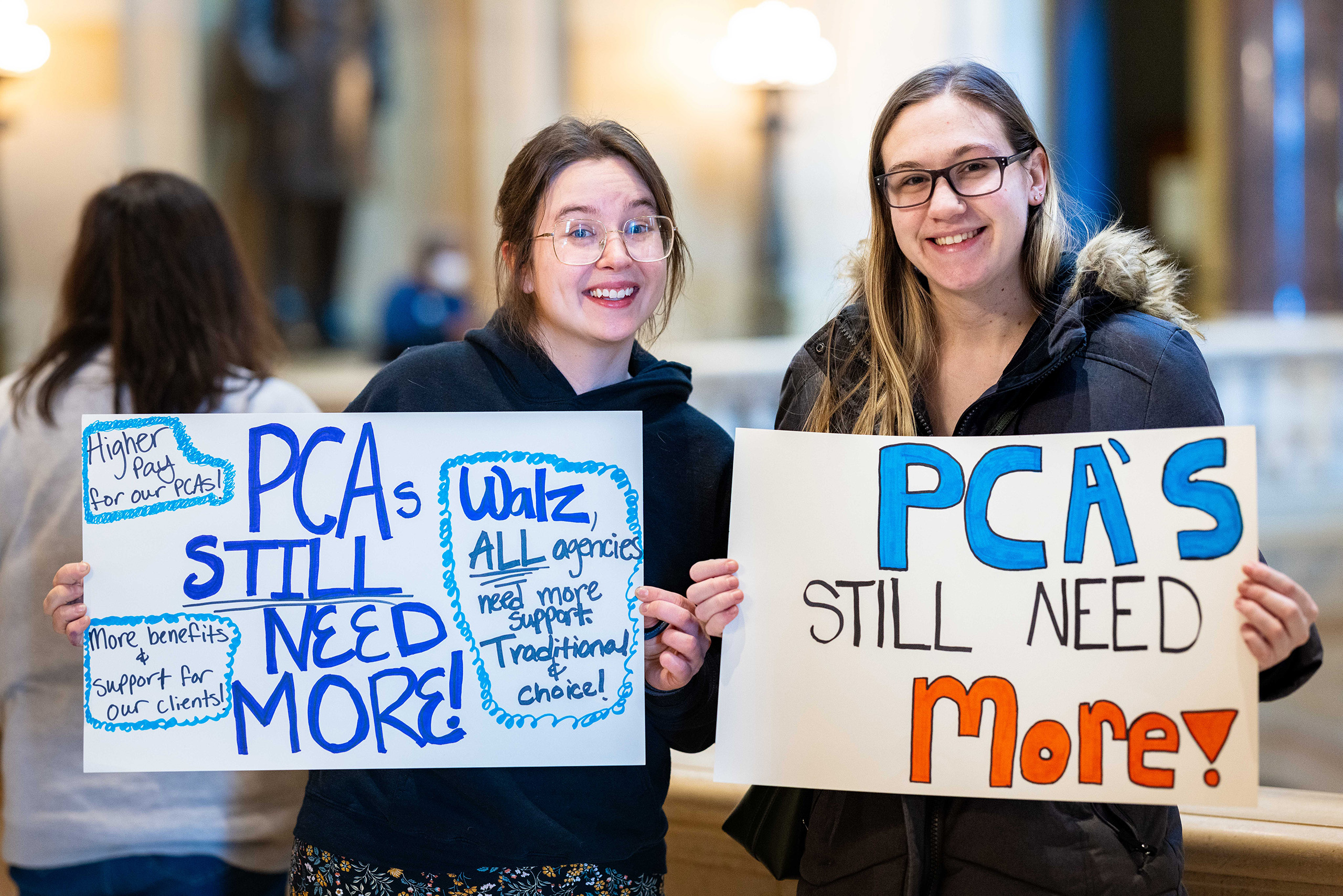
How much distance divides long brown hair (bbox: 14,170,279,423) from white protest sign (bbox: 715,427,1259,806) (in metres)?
0.87

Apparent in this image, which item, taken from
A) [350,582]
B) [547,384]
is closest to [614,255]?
[547,384]

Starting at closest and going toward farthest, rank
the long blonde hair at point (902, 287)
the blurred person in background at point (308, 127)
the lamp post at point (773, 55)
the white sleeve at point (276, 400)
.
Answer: the long blonde hair at point (902, 287) < the white sleeve at point (276, 400) < the lamp post at point (773, 55) < the blurred person in background at point (308, 127)

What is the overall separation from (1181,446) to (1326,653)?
3.91 metres

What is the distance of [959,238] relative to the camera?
4.41 ft

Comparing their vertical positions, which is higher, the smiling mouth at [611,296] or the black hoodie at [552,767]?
the smiling mouth at [611,296]

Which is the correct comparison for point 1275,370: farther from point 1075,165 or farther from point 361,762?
point 361,762

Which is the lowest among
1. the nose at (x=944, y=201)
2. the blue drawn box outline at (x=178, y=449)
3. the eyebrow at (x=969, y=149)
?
the blue drawn box outline at (x=178, y=449)

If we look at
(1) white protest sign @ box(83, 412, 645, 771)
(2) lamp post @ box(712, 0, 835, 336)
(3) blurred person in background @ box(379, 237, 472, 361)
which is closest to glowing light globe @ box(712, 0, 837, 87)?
(2) lamp post @ box(712, 0, 835, 336)

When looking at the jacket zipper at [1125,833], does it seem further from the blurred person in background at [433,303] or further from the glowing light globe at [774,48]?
the blurred person in background at [433,303]


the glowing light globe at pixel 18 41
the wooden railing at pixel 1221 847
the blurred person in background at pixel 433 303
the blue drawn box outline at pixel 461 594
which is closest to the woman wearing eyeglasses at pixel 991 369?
the blue drawn box outline at pixel 461 594

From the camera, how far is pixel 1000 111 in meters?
1.36

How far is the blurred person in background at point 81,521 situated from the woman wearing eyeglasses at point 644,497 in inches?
13.2

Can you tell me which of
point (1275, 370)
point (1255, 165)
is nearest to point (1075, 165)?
point (1255, 165)

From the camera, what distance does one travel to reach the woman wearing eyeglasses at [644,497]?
1353 mm
